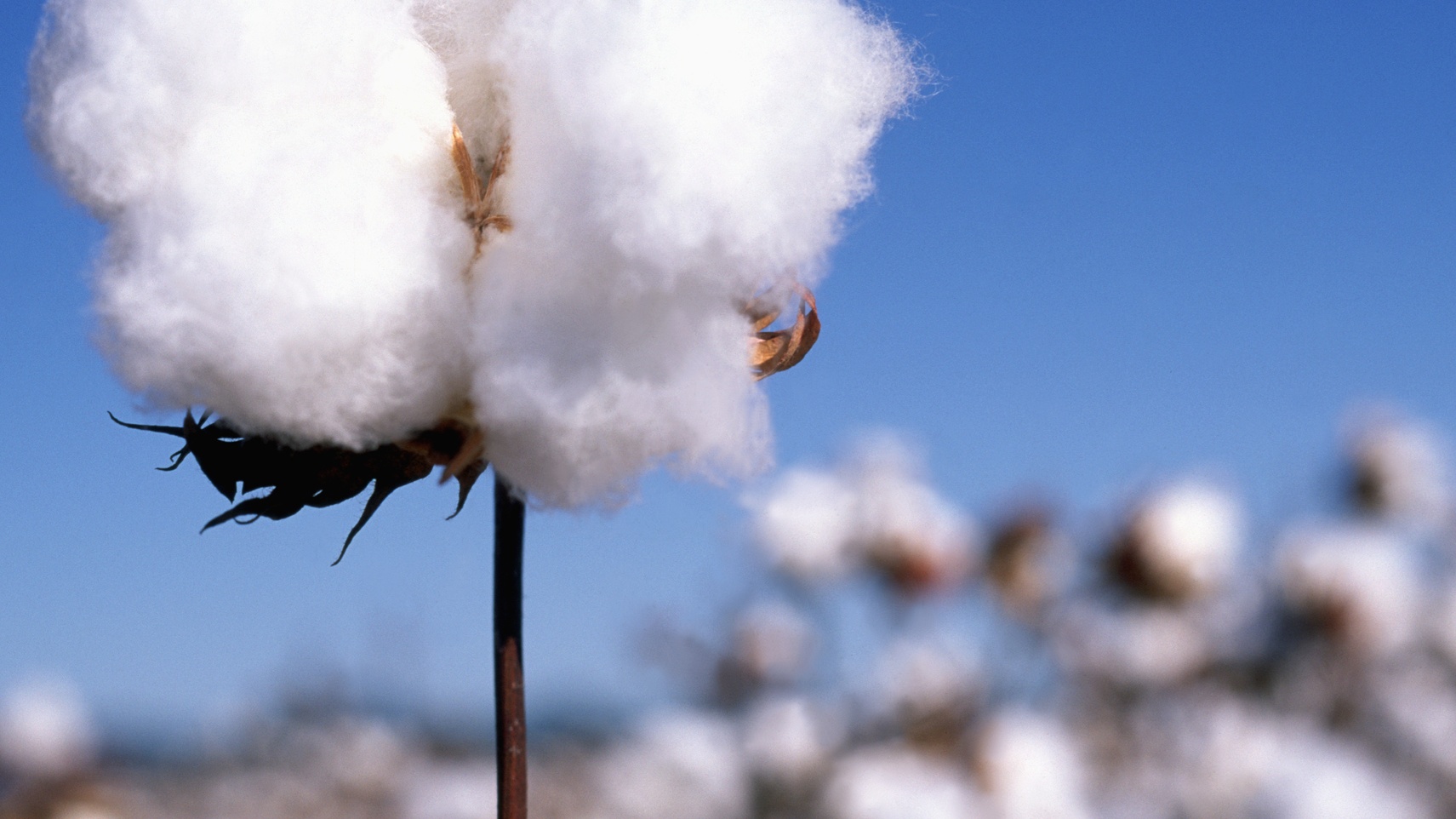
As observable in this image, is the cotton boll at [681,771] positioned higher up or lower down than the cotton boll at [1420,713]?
lower down

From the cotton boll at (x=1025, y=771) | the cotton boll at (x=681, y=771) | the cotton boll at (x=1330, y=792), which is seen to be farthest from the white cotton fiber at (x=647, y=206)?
the cotton boll at (x=1025, y=771)

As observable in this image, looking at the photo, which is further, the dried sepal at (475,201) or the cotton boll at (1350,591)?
the cotton boll at (1350,591)

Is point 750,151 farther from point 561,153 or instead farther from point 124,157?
point 124,157

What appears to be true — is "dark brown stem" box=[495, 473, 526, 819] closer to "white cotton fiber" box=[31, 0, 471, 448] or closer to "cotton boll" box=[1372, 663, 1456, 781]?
"white cotton fiber" box=[31, 0, 471, 448]

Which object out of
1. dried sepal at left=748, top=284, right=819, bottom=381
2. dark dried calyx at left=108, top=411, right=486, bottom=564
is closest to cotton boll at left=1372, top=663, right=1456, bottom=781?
dried sepal at left=748, top=284, right=819, bottom=381

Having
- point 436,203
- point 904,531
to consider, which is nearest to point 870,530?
point 904,531

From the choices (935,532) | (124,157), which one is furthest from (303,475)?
(935,532)

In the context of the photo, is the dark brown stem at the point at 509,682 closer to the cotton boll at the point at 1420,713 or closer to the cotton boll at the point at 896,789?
the cotton boll at the point at 896,789
